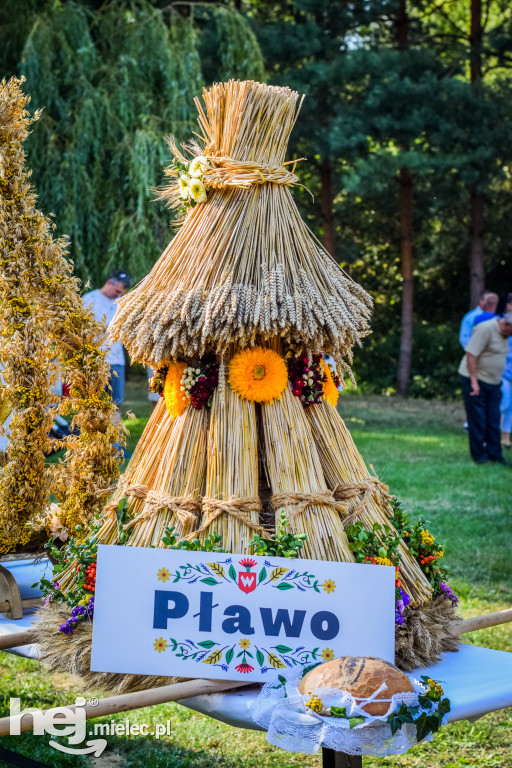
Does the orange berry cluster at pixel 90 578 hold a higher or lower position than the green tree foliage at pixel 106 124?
lower

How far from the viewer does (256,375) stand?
2473 millimetres

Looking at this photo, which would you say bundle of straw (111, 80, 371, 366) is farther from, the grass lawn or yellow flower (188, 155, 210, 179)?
the grass lawn

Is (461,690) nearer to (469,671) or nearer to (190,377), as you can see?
(469,671)

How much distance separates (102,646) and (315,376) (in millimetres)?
952

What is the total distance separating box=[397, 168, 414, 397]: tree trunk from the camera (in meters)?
17.7

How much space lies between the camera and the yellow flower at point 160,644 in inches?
86.0

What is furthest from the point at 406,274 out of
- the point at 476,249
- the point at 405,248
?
the point at 476,249

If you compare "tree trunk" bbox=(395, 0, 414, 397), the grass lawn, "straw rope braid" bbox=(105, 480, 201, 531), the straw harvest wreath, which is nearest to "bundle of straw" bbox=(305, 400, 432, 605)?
the straw harvest wreath

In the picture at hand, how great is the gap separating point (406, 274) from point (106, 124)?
913 cm

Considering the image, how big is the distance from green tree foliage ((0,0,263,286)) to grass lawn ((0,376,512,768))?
2.27m

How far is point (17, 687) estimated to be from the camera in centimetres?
403

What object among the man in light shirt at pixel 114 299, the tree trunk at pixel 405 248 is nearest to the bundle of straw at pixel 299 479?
the man in light shirt at pixel 114 299

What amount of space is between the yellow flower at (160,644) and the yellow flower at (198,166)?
1.31m

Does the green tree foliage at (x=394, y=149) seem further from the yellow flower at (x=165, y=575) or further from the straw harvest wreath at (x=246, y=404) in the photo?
the yellow flower at (x=165, y=575)
